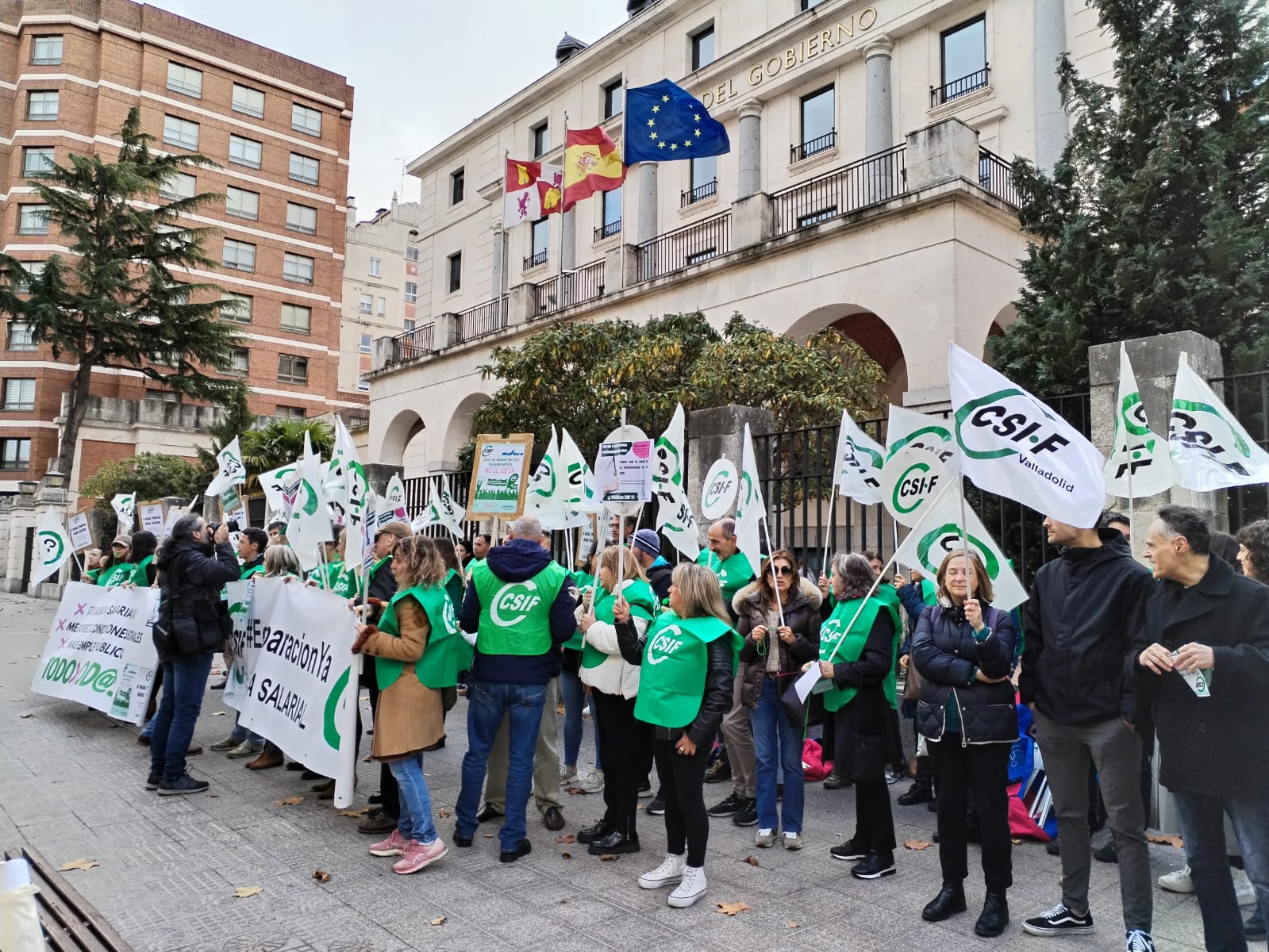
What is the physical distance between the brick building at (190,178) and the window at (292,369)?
0.09m

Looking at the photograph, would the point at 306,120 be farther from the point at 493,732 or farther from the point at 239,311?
the point at 493,732

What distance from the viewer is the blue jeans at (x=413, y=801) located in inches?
210

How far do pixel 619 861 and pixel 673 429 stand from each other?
3792 millimetres

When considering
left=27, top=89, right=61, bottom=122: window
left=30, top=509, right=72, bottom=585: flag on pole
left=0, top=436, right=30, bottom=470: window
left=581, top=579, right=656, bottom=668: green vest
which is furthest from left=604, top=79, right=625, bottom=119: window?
left=27, top=89, right=61, bottom=122: window

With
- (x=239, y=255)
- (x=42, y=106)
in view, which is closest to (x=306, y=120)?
(x=239, y=255)

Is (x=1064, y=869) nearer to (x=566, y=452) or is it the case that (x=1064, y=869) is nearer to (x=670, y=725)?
(x=670, y=725)

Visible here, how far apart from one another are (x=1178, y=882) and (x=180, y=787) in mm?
6731

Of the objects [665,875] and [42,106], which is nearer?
[665,875]

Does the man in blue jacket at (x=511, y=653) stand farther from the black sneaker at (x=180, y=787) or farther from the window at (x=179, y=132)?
the window at (x=179, y=132)

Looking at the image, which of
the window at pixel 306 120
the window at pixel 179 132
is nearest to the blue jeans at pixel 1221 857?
the window at pixel 179 132

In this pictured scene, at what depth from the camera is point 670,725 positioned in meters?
4.93

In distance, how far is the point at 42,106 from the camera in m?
46.4

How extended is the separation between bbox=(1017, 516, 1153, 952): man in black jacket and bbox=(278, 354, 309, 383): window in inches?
2063

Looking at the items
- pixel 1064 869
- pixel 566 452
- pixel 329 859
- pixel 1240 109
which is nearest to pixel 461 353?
pixel 566 452
